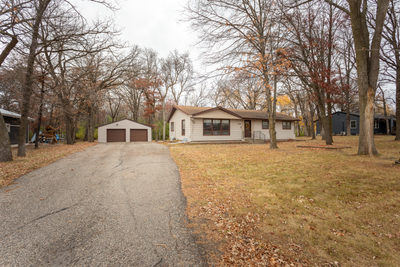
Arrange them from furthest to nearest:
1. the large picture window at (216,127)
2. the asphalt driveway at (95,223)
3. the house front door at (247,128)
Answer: the house front door at (247,128) < the large picture window at (216,127) < the asphalt driveway at (95,223)

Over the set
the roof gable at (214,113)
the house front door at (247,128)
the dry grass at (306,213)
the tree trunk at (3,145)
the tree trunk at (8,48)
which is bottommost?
the dry grass at (306,213)

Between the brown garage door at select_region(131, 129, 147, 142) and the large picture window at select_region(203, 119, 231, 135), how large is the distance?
33.5ft

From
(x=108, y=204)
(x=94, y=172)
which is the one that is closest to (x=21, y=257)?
(x=108, y=204)

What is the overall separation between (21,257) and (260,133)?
21.8 m

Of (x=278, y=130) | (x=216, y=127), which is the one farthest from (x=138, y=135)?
(x=278, y=130)

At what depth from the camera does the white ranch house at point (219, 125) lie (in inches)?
738

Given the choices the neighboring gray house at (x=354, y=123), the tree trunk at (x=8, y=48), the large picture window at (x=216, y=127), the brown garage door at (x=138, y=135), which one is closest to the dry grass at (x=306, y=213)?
the tree trunk at (x=8, y=48)

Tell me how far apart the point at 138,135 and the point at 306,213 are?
78.0 feet

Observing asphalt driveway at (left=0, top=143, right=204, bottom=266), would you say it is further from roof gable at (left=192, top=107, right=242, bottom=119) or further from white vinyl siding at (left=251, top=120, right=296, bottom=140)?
white vinyl siding at (left=251, top=120, right=296, bottom=140)

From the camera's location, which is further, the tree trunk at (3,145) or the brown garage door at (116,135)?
the brown garage door at (116,135)

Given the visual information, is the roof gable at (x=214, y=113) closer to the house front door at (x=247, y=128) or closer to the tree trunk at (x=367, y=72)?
the house front door at (x=247, y=128)

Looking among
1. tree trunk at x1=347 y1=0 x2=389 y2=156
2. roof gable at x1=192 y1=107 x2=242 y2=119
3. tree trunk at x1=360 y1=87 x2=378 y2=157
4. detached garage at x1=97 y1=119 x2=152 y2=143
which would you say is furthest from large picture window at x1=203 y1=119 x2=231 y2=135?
tree trunk at x1=360 y1=87 x2=378 y2=157

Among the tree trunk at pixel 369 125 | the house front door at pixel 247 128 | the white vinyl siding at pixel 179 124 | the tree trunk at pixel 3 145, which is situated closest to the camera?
the tree trunk at pixel 369 125

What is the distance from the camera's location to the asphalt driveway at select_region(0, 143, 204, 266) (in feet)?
7.77
